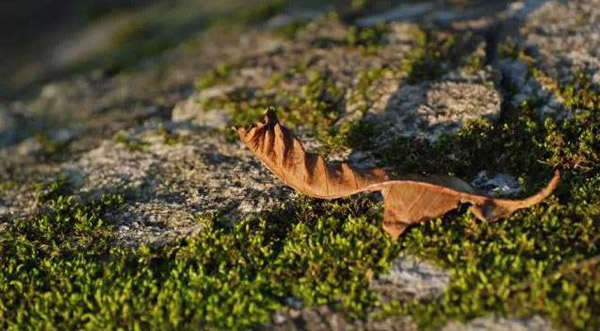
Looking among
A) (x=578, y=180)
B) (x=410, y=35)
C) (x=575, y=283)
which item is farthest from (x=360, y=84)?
(x=575, y=283)

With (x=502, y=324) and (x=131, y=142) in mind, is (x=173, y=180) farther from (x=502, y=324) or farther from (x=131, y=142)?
(x=502, y=324)

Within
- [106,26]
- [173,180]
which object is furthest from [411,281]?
[106,26]

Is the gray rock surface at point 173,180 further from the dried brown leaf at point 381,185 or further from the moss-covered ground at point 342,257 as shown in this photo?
the dried brown leaf at point 381,185

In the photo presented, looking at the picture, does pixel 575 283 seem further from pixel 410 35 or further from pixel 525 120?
pixel 410 35

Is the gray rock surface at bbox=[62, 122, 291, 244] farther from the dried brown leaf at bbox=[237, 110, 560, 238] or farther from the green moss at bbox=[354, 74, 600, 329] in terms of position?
the green moss at bbox=[354, 74, 600, 329]

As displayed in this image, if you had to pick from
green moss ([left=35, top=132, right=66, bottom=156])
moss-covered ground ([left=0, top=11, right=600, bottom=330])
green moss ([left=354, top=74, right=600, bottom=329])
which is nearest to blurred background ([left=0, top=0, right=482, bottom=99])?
green moss ([left=35, top=132, right=66, bottom=156])
